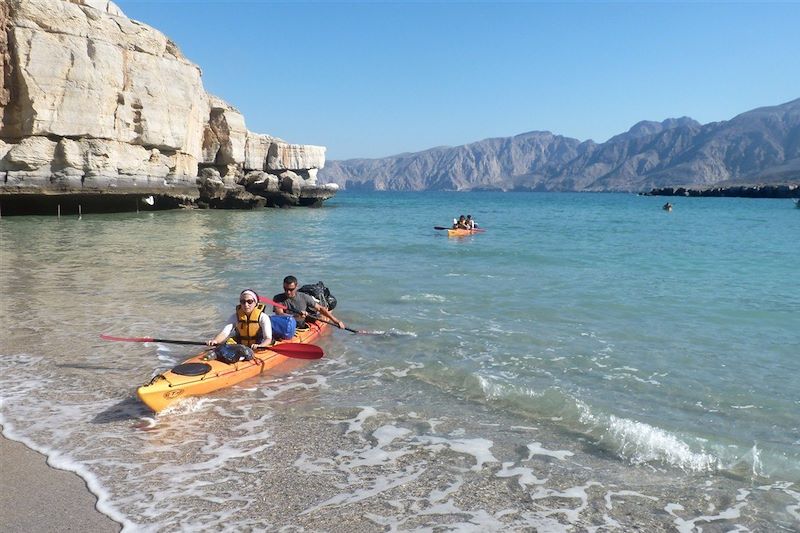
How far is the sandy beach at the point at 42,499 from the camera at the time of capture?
399 cm

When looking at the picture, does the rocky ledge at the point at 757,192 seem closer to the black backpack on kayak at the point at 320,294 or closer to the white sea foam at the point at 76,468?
the black backpack on kayak at the point at 320,294

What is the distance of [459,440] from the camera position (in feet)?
18.5

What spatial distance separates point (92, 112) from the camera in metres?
32.5

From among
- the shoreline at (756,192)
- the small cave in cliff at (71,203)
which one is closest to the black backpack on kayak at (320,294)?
the small cave in cliff at (71,203)

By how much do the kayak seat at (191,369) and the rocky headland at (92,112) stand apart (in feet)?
95.9

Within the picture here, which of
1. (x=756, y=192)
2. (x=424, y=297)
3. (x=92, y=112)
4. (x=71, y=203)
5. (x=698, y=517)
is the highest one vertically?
(x=92, y=112)

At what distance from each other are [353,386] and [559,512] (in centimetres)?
328

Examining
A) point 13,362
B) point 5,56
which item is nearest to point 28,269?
point 13,362

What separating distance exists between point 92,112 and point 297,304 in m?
28.4

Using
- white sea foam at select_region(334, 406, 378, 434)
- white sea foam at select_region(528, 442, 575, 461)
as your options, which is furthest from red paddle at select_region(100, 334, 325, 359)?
white sea foam at select_region(528, 442, 575, 461)

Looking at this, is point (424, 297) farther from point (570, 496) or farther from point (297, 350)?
point (570, 496)

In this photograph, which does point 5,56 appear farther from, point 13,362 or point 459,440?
point 459,440

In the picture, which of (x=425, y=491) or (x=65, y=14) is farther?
Result: (x=65, y=14)

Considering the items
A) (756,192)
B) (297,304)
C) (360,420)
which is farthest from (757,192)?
(360,420)
